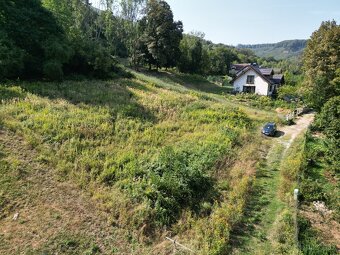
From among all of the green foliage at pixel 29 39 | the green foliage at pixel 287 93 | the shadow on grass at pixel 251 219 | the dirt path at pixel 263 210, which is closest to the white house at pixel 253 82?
the green foliage at pixel 287 93

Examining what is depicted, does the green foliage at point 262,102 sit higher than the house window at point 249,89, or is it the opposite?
the house window at point 249,89

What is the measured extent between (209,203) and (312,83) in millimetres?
22130

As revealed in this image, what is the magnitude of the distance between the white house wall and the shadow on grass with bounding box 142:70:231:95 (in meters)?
1.96

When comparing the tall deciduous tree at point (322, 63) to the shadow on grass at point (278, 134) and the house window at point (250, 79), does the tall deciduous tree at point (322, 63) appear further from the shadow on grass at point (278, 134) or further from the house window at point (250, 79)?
the house window at point (250, 79)

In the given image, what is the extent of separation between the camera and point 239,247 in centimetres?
1378

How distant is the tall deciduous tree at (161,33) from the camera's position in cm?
5228

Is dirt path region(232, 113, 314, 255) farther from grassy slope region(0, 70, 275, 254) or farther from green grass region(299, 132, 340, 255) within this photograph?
green grass region(299, 132, 340, 255)

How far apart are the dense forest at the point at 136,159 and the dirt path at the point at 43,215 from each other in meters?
0.05

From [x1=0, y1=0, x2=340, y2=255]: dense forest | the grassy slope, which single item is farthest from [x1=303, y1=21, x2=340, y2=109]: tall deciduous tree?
the grassy slope

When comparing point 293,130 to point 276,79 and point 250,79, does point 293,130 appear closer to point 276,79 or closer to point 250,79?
point 250,79

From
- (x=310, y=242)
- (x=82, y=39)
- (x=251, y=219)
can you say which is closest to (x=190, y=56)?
(x=82, y=39)

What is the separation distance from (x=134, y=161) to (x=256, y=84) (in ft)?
126

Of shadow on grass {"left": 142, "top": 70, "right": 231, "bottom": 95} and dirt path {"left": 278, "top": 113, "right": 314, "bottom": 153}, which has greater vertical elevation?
shadow on grass {"left": 142, "top": 70, "right": 231, "bottom": 95}

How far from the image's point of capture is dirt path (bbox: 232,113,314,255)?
45.8ft
